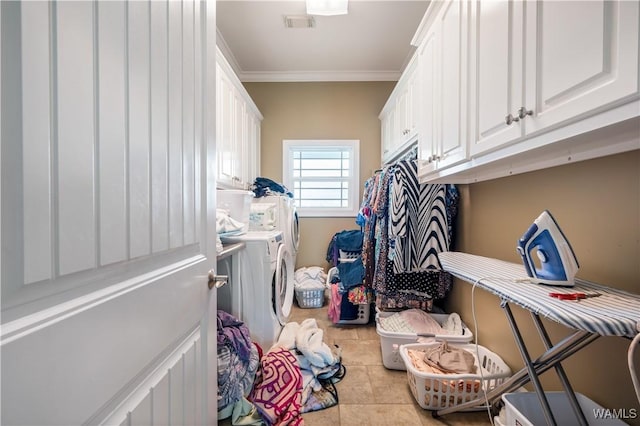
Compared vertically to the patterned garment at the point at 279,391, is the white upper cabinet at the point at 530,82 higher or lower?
higher

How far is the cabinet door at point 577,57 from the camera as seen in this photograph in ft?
2.25

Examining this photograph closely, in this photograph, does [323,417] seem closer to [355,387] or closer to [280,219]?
[355,387]

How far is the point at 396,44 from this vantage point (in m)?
3.05

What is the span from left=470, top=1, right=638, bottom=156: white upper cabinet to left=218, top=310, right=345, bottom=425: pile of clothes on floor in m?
1.50

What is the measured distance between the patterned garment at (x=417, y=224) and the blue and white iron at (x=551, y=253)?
37.7 inches

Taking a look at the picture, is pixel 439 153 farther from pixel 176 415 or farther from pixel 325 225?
pixel 325 225

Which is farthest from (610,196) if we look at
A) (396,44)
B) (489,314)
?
(396,44)

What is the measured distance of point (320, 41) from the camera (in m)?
2.99

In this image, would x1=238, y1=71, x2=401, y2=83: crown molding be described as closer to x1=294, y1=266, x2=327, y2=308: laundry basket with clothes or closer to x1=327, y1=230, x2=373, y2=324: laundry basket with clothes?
x1=327, y1=230, x2=373, y2=324: laundry basket with clothes

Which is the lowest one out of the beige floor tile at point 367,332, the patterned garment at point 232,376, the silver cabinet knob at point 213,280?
the beige floor tile at point 367,332

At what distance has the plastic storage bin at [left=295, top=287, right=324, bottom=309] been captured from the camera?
3156 mm

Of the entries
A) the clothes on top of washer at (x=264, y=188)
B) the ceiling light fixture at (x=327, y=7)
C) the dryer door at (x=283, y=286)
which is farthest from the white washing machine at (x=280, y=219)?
the ceiling light fixture at (x=327, y=7)

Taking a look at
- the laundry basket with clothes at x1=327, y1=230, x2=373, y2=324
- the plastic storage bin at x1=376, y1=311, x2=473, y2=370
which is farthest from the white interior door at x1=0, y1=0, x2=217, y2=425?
the laundry basket with clothes at x1=327, y1=230, x2=373, y2=324

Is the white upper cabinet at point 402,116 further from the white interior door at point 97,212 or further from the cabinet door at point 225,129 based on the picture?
the white interior door at point 97,212
